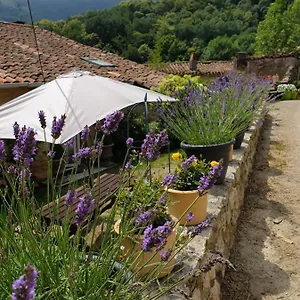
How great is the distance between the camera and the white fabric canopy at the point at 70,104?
3465 millimetres

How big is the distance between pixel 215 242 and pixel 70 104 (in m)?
1.81

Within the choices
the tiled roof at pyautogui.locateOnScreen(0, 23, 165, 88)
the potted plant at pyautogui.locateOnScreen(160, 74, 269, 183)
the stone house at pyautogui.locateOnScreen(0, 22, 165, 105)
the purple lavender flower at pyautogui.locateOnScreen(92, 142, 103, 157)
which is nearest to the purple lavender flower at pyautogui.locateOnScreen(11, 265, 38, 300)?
the purple lavender flower at pyautogui.locateOnScreen(92, 142, 103, 157)

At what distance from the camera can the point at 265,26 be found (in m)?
34.2

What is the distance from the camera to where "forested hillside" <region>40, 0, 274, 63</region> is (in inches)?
1769

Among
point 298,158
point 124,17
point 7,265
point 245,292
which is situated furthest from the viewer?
point 124,17

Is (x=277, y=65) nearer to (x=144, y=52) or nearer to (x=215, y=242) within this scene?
(x=215, y=242)

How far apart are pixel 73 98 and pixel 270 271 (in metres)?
2.50

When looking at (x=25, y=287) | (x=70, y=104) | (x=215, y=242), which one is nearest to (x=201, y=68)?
(x=70, y=104)

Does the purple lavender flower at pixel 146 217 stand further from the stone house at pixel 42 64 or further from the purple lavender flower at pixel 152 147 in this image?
the stone house at pixel 42 64

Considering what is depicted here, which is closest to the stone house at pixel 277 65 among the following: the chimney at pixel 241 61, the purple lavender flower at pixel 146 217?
the chimney at pixel 241 61

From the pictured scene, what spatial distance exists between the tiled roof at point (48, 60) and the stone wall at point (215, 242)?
5.53 meters

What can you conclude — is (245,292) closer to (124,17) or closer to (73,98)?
(73,98)

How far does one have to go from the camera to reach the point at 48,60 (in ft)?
36.6

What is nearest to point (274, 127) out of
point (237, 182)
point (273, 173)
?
point (273, 173)
